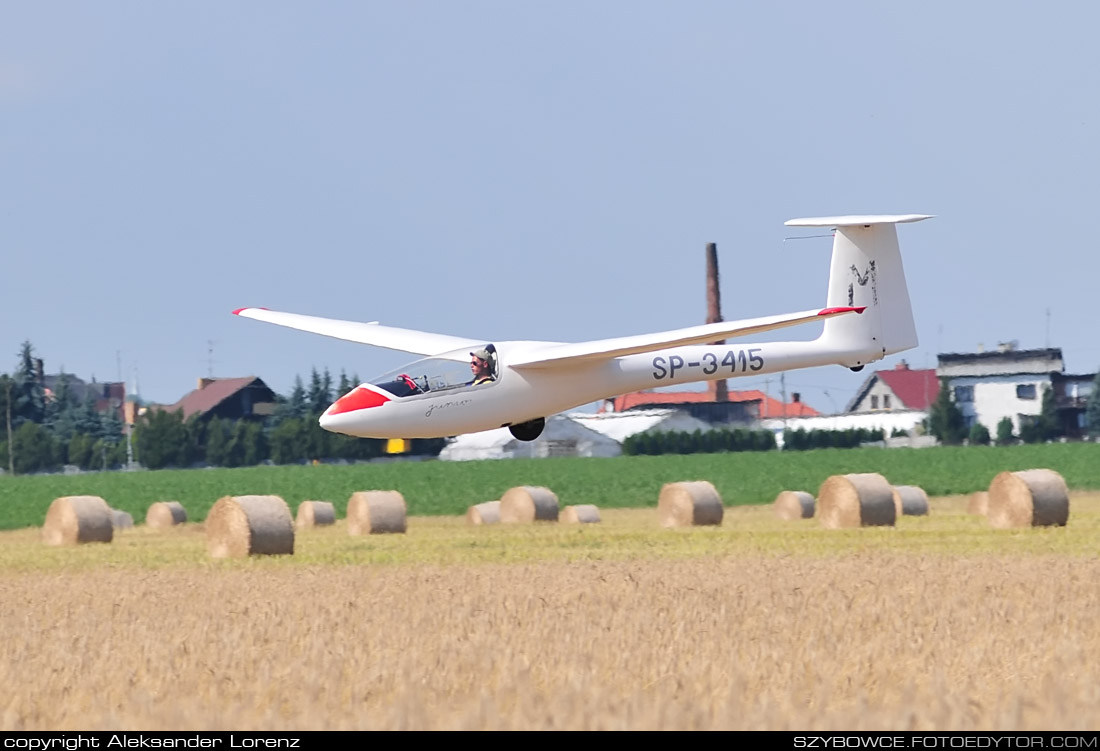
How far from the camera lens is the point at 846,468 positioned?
70.7 metres

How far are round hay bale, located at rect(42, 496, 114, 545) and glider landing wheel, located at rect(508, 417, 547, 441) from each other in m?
13.2

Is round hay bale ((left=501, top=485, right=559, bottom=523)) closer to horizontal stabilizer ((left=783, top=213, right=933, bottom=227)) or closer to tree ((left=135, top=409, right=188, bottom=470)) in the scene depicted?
horizontal stabilizer ((left=783, top=213, right=933, bottom=227))

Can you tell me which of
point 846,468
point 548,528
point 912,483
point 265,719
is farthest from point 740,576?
point 846,468

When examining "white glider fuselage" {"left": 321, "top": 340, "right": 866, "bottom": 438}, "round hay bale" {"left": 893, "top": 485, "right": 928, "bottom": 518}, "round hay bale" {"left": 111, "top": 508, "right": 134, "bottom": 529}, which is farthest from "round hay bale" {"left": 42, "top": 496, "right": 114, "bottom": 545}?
"round hay bale" {"left": 893, "top": 485, "right": 928, "bottom": 518}

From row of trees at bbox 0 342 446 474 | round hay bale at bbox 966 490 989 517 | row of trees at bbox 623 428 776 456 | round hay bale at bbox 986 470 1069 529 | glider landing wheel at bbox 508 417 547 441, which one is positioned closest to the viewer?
glider landing wheel at bbox 508 417 547 441

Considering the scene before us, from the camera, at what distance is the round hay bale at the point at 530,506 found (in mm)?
43969

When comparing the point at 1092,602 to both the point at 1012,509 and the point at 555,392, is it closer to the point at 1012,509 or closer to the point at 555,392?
the point at 555,392

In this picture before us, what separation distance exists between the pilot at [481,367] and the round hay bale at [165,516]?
83.9 ft

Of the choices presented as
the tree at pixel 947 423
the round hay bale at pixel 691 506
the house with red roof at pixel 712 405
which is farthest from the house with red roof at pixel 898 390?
the round hay bale at pixel 691 506

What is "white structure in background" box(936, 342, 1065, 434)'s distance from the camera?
407 ft

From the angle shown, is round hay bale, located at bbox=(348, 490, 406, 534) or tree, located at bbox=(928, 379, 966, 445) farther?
tree, located at bbox=(928, 379, 966, 445)

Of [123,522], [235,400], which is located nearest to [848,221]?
[123,522]

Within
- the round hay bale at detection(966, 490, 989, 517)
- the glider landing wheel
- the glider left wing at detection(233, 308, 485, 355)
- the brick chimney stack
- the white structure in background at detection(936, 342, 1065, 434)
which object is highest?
the brick chimney stack

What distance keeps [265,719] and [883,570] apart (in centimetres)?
1369
